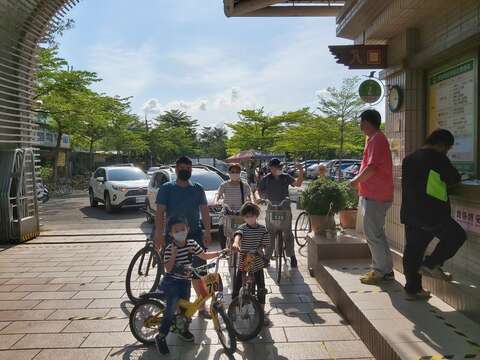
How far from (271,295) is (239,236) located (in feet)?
4.83

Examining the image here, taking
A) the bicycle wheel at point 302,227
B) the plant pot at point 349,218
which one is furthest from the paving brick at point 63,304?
the bicycle wheel at point 302,227

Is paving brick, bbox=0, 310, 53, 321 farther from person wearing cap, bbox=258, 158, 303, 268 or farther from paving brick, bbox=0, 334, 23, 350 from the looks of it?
person wearing cap, bbox=258, 158, 303, 268

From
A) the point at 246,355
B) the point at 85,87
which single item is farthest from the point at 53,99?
the point at 246,355

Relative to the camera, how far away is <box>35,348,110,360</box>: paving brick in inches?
153

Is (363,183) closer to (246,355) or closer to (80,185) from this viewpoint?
(246,355)

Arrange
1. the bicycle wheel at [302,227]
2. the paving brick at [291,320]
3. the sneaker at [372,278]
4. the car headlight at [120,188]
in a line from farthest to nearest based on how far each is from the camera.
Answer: the car headlight at [120,188], the bicycle wheel at [302,227], the sneaker at [372,278], the paving brick at [291,320]

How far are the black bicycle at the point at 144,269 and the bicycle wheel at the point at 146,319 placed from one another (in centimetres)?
140

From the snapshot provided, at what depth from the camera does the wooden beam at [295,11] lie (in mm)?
9078

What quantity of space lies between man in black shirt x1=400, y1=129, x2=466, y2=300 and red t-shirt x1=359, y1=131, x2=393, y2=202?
0.43 metres

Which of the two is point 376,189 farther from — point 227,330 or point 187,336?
point 187,336

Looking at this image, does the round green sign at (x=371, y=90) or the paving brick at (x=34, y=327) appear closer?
the paving brick at (x=34, y=327)

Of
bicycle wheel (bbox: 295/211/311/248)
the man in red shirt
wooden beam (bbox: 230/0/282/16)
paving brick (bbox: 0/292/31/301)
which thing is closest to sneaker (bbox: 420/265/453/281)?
the man in red shirt

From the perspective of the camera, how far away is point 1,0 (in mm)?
8461

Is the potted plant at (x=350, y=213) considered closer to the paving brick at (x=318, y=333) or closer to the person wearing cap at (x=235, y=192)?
the person wearing cap at (x=235, y=192)
